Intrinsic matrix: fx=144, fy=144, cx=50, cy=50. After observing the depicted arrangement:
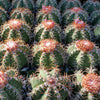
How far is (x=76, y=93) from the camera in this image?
1442 mm

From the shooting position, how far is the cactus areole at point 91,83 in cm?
131

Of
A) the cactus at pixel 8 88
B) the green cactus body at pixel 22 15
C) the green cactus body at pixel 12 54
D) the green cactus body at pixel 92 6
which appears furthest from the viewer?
the green cactus body at pixel 92 6

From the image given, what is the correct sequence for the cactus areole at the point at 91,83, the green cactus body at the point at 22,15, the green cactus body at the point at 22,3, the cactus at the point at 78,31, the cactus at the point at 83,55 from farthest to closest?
the green cactus body at the point at 22,3
the green cactus body at the point at 22,15
the cactus at the point at 78,31
the cactus at the point at 83,55
the cactus areole at the point at 91,83

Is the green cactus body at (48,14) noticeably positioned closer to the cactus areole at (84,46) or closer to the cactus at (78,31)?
the cactus at (78,31)

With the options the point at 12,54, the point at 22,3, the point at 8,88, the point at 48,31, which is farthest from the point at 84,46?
the point at 22,3

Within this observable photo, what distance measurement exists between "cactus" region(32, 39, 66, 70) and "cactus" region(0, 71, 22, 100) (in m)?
0.42

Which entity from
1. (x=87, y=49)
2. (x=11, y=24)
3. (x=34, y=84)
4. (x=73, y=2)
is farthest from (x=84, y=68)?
(x=73, y=2)

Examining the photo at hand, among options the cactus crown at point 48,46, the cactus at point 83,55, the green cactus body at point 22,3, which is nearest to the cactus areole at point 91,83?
the cactus at point 83,55

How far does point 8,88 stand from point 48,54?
0.58 m

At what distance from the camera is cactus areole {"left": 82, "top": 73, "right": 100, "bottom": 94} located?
131 cm

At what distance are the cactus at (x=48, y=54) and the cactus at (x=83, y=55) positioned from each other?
0.16 metres

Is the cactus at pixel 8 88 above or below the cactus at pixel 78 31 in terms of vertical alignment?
below

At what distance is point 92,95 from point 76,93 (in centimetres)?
18

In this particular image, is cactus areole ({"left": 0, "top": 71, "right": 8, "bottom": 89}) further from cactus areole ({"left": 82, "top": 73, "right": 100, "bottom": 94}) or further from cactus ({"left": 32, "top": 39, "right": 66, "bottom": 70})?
cactus areole ({"left": 82, "top": 73, "right": 100, "bottom": 94})
